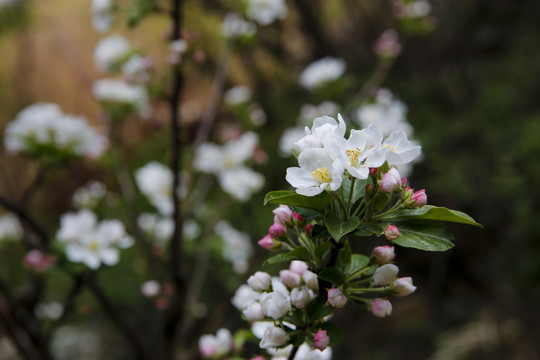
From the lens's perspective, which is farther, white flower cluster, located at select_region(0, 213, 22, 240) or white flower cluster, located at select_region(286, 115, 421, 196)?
white flower cluster, located at select_region(0, 213, 22, 240)

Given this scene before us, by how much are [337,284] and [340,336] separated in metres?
0.08

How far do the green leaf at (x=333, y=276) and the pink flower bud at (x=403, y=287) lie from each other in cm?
8

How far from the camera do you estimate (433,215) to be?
1.58 ft

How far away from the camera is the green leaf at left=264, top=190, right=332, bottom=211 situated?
1.56 ft

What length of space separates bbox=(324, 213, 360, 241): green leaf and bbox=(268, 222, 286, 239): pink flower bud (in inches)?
3.5

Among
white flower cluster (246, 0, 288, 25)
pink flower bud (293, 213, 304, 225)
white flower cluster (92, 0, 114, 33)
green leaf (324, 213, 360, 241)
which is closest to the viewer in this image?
green leaf (324, 213, 360, 241)

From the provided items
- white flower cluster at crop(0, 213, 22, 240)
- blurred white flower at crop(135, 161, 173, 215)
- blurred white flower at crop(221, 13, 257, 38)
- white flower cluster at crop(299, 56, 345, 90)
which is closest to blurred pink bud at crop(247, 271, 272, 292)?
blurred white flower at crop(221, 13, 257, 38)

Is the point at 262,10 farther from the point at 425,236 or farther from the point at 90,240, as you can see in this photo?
the point at 425,236

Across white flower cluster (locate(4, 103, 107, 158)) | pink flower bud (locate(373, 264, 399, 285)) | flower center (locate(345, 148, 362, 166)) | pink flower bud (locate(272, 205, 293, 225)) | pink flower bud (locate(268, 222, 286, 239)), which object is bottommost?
pink flower bud (locate(373, 264, 399, 285))

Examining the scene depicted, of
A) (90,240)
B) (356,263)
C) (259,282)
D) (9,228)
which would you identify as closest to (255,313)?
(259,282)

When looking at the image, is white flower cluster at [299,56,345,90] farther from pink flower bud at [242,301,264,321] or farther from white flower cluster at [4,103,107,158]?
pink flower bud at [242,301,264,321]

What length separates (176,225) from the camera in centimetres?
116

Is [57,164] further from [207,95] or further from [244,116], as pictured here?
[207,95]

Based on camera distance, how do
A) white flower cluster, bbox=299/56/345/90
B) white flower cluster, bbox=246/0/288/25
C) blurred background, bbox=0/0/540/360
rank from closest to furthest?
white flower cluster, bbox=246/0/288/25 < white flower cluster, bbox=299/56/345/90 < blurred background, bbox=0/0/540/360
